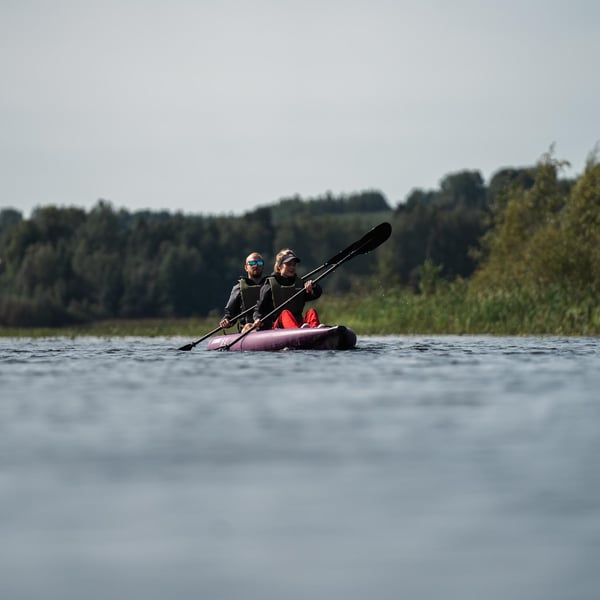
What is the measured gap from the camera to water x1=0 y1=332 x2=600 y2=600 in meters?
5.14

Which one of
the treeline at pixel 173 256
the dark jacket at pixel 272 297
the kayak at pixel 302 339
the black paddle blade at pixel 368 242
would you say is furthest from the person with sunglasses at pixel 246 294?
the treeline at pixel 173 256

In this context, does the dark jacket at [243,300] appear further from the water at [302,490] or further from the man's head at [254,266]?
the water at [302,490]

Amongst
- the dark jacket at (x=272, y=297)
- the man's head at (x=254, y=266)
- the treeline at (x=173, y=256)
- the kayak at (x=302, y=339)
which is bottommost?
the kayak at (x=302, y=339)

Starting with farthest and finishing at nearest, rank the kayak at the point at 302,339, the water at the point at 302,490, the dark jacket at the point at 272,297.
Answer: the dark jacket at the point at 272,297 < the kayak at the point at 302,339 < the water at the point at 302,490

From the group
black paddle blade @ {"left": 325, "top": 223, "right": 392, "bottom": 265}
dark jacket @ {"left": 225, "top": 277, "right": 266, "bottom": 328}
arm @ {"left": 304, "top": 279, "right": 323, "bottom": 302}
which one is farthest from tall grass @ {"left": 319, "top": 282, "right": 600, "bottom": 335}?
arm @ {"left": 304, "top": 279, "right": 323, "bottom": 302}

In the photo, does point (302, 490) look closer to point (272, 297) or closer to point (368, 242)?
point (272, 297)

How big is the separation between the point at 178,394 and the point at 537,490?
6173mm

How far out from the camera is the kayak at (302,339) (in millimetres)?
18094

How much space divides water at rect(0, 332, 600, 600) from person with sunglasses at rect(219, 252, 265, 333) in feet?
22.0

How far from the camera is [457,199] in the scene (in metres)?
132

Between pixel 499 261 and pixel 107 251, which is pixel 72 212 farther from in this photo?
pixel 499 261

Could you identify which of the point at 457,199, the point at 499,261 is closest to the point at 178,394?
the point at 499,261

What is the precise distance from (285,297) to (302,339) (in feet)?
3.78

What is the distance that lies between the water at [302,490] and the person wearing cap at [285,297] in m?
5.50
